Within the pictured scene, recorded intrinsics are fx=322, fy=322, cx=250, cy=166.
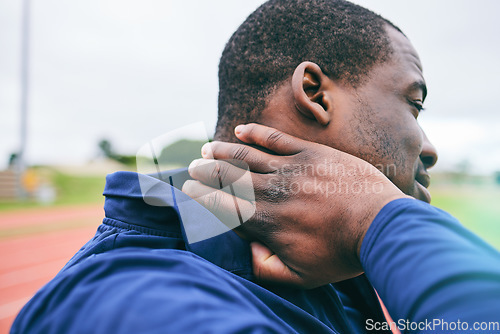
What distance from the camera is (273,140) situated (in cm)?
121

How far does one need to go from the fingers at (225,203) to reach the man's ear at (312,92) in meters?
0.42

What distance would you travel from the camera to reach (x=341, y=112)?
4.33 feet

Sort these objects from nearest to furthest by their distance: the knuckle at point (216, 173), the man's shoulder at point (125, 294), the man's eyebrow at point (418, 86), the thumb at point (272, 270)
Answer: the man's shoulder at point (125, 294) → the thumb at point (272, 270) → the knuckle at point (216, 173) → the man's eyebrow at point (418, 86)

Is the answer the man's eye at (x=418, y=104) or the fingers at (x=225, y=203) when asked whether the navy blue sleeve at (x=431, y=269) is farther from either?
the man's eye at (x=418, y=104)

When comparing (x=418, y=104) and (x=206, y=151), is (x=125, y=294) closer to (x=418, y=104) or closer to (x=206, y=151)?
(x=206, y=151)

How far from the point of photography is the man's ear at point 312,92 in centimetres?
127

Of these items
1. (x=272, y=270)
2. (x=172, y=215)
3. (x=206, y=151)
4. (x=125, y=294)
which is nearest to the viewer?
(x=125, y=294)

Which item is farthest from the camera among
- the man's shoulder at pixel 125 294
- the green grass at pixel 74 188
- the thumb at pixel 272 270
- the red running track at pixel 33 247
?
the green grass at pixel 74 188

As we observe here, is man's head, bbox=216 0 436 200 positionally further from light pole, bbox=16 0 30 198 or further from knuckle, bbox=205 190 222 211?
light pole, bbox=16 0 30 198

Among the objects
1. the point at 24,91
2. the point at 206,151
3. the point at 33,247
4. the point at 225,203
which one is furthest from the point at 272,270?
the point at 24,91

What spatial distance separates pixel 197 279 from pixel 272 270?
43cm

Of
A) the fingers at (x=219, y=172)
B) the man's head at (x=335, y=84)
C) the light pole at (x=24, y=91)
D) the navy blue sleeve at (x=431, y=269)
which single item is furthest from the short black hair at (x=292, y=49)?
the light pole at (x=24, y=91)

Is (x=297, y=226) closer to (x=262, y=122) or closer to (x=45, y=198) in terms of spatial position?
(x=262, y=122)

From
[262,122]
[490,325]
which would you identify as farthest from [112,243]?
[490,325]
